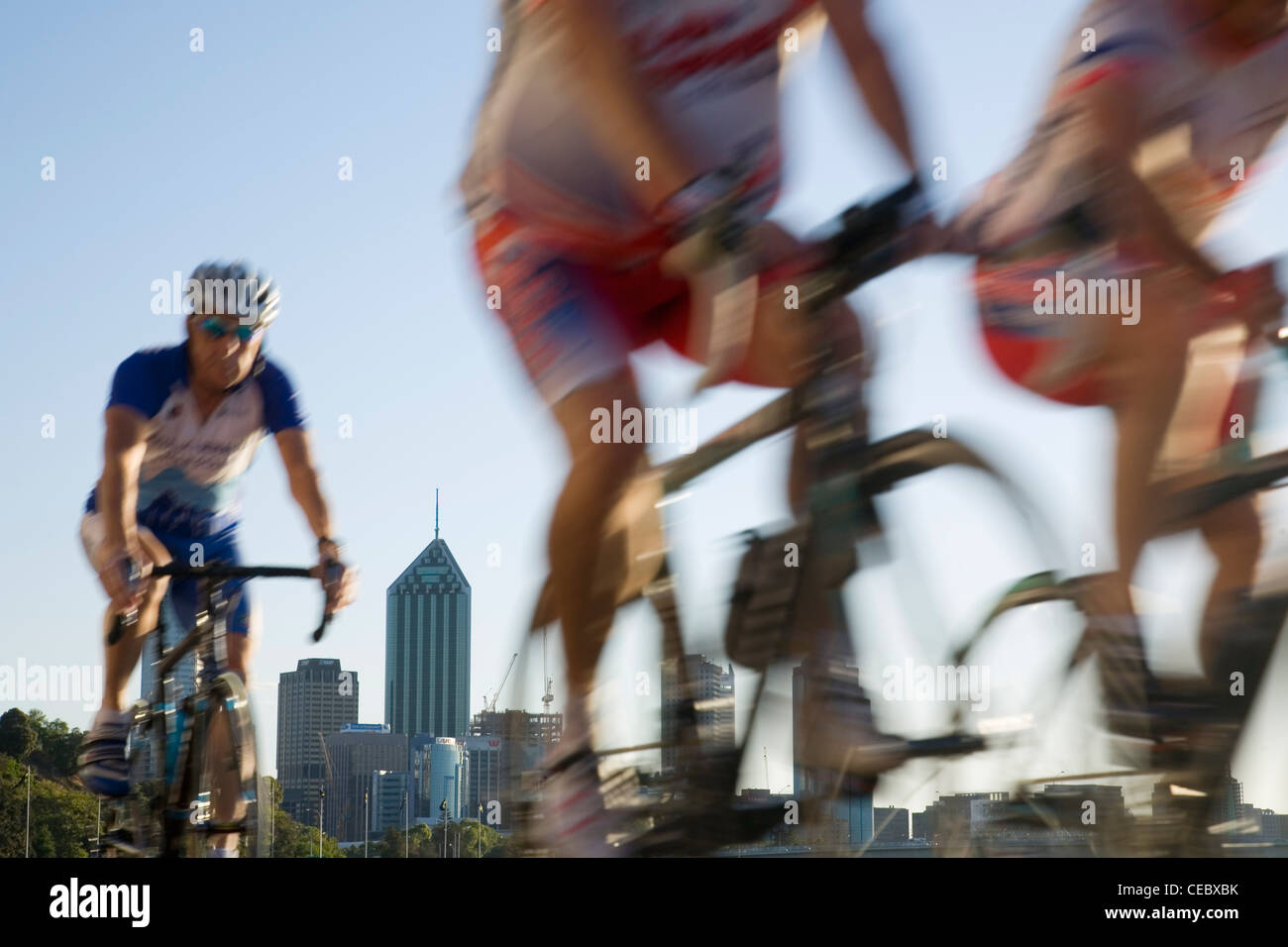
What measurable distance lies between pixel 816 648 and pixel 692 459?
346 millimetres

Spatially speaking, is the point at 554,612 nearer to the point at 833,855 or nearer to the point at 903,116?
the point at 833,855

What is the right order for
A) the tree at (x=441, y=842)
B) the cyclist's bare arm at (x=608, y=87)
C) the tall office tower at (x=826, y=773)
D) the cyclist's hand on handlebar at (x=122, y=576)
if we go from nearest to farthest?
the tree at (x=441, y=842) → the cyclist's bare arm at (x=608, y=87) → the tall office tower at (x=826, y=773) → the cyclist's hand on handlebar at (x=122, y=576)

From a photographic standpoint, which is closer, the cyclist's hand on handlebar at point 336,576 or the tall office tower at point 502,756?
the tall office tower at point 502,756

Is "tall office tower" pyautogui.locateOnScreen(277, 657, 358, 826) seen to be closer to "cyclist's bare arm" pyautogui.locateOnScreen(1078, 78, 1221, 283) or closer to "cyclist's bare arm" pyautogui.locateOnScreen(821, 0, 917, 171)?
"cyclist's bare arm" pyautogui.locateOnScreen(821, 0, 917, 171)

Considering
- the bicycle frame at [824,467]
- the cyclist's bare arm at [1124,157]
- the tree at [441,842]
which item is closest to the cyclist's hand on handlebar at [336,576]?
the bicycle frame at [824,467]

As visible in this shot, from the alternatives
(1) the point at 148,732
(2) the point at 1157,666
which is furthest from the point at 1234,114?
(1) the point at 148,732

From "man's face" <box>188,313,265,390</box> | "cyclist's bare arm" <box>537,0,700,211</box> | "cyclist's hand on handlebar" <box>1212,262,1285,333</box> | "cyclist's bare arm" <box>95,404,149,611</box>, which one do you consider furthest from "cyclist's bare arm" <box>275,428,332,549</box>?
"cyclist's hand on handlebar" <box>1212,262,1285,333</box>

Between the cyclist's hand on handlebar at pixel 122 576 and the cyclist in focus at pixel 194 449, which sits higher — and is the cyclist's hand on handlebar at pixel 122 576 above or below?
below

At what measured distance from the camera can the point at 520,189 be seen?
6.13 ft

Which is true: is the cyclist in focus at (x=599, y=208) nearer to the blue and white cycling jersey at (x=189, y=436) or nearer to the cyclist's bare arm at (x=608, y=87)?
the cyclist's bare arm at (x=608, y=87)

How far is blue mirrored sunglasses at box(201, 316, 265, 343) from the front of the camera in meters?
2.21

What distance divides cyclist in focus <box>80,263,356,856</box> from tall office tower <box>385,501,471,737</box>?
250 millimetres

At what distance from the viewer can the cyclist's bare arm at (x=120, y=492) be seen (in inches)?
86.5

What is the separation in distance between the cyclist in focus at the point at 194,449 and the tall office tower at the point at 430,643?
0.82ft
